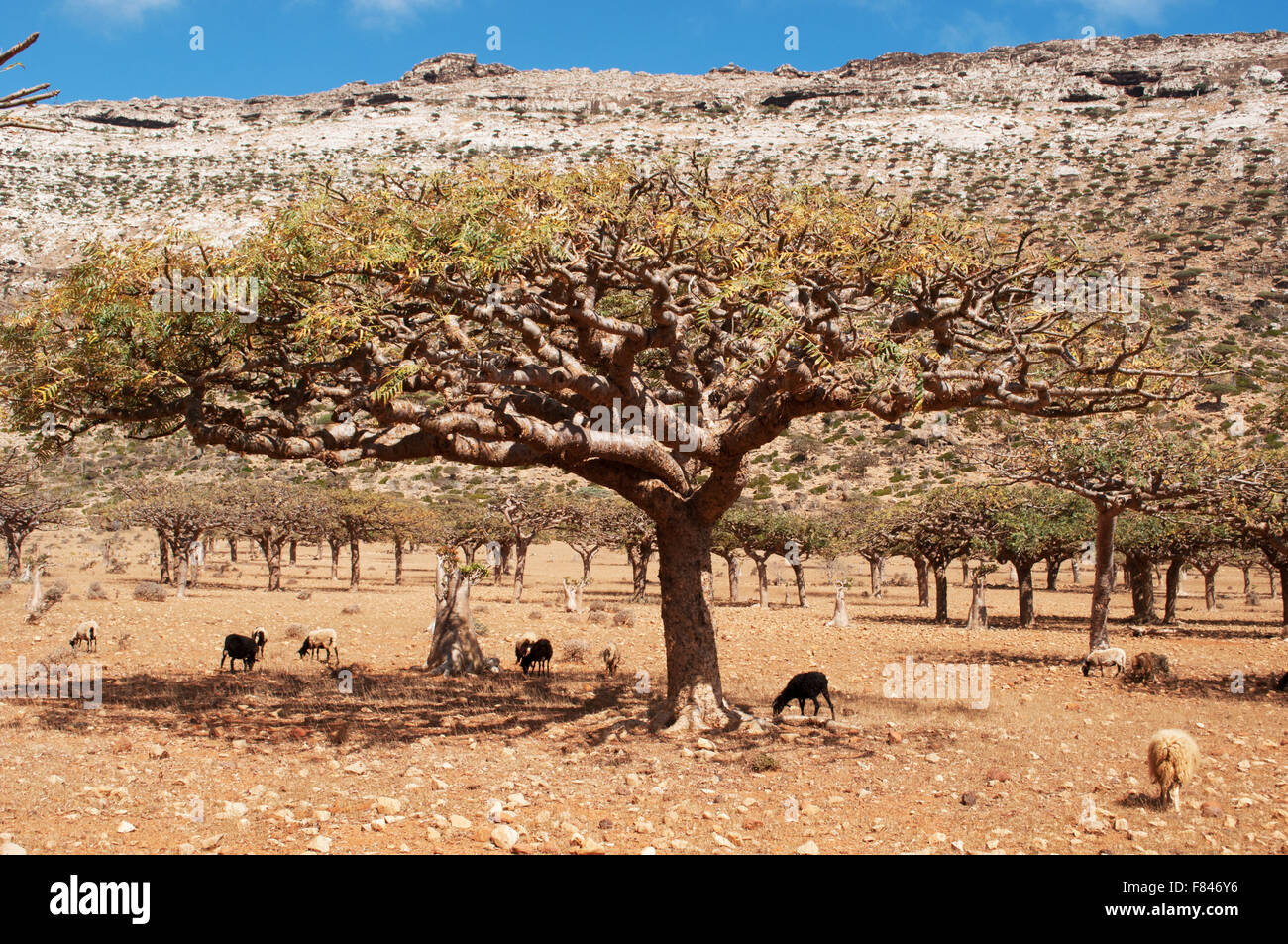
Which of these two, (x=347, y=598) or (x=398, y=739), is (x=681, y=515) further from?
(x=347, y=598)

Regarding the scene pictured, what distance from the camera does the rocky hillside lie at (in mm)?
52312

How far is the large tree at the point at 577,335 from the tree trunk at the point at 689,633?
28mm

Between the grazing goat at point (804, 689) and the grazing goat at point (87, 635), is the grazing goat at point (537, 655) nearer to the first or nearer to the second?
the grazing goat at point (804, 689)

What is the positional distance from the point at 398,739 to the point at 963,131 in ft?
248

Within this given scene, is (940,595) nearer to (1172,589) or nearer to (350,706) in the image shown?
(1172,589)

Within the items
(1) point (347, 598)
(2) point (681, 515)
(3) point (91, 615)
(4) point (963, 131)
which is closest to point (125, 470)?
(1) point (347, 598)

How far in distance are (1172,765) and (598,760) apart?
18.8 ft

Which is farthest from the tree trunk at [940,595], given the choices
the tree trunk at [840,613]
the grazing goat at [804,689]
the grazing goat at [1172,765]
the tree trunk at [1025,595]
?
the grazing goat at [1172,765]

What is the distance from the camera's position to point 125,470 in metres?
55.8
